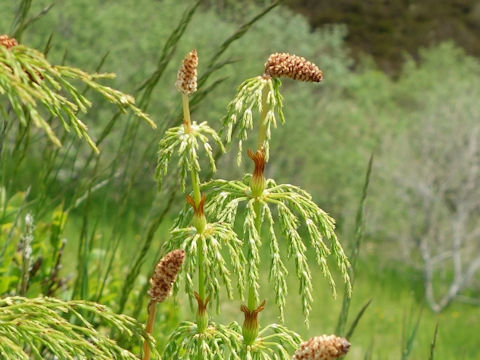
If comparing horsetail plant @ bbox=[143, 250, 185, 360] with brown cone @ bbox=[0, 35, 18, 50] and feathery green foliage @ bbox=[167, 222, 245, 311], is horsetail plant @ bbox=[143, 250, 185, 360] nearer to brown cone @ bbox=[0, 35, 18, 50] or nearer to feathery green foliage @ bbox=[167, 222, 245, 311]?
feathery green foliage @ bbox=[167, 222, 245, 311]

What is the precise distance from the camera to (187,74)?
5.22 ft

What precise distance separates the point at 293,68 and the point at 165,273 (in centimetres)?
53

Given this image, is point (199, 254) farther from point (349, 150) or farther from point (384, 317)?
point (349, 150)

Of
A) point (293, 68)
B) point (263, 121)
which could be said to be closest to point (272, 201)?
point (263, 121)

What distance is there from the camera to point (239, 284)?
167cm

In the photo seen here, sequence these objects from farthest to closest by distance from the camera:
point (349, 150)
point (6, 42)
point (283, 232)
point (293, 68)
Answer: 1. point (349, 150)
2. point (283, 232)
3. point (293, 68)
4. point (6, 42)

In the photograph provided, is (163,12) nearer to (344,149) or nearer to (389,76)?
(344,149)

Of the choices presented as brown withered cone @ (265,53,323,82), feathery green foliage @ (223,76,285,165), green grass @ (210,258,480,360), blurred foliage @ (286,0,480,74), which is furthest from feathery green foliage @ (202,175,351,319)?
blurred foliage @ (286,0,480,74)

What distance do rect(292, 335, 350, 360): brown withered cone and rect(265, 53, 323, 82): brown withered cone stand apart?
0.61 metres

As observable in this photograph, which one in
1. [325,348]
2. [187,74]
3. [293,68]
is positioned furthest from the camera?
[293,68]

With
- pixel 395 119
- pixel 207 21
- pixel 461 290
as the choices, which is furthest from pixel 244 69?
pixel 461 290

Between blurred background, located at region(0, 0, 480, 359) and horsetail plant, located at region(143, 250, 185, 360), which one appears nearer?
horsetail plant, located at region(143, 250, 185, 360)

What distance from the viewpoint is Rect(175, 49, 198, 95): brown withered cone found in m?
1.58

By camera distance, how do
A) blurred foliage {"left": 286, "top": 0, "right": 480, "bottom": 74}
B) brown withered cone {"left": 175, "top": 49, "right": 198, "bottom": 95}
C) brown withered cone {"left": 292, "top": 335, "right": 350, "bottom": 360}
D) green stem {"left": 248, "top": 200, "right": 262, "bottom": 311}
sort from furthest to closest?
blurred foliage {"left": 286, "top": 0, "right": 480, "bottom": 74}, green stem {"left": 248, "top": 200, "right": 262, "bottom": 311}, brown withered cone {"left": 175, "top": 49, "right": 198, "bottom": 95}, brown withered cone {"left": 292, "top": 335, "right": 350, "bottom": 360}
